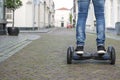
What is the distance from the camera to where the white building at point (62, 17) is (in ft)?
513

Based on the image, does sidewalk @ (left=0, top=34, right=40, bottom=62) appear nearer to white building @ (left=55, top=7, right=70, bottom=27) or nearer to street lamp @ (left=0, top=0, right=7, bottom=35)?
street lamp @ (left=0, top=0, right=7, bottom=35)

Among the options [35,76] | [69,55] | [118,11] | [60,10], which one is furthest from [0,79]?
[60,10]

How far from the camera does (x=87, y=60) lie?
6.18 metres

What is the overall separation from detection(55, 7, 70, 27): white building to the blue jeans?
479 feet

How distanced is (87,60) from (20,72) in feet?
5.57

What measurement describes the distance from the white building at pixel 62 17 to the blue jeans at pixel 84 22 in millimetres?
146096

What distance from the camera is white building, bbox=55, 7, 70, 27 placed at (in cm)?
15650

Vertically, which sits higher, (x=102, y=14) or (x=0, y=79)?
(x=102, y=14)

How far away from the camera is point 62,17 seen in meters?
164

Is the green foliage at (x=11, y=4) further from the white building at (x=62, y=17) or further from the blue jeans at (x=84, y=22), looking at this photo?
the white building at (x=62, y=17)

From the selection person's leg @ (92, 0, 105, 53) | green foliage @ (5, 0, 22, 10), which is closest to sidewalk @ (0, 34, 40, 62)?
person's leg @ (92, 0, 105, 53)

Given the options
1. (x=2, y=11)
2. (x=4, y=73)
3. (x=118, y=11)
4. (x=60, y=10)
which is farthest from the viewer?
(x=60, y=10)

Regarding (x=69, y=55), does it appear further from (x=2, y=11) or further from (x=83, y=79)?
(x=2, y=11)

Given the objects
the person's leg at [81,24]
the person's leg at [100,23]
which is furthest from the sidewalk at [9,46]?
the person's leg at [100,23]
